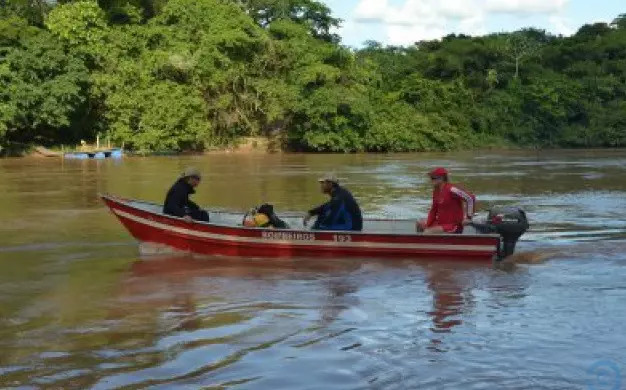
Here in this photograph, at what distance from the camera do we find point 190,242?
1166 cm

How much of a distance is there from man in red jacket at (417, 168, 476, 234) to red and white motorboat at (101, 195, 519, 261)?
1.02 feet

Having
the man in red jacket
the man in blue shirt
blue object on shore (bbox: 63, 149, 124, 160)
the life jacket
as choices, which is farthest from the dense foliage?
the man in red jacket

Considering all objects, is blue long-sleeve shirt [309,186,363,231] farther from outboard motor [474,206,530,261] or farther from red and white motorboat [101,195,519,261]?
outboard motor [474,206,530,261]

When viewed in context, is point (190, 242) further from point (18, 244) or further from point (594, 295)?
point (594, 295)

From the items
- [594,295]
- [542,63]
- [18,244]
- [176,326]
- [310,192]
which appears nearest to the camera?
[176,326]

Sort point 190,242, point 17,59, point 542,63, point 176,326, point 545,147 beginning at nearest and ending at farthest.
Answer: point 176,326 < point 190,242 < point 17,59 < point 545,147 < point 542,63

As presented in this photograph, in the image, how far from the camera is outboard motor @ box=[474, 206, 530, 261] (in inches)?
434

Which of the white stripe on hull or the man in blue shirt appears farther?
the man in blue shirt

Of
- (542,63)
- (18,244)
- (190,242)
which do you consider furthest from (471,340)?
(542,63)

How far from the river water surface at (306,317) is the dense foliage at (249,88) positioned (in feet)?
98.5

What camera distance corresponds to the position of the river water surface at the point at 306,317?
614cm

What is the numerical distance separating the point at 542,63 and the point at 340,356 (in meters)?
66.7

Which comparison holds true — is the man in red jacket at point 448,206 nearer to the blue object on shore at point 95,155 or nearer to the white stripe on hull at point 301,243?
the white stripe on hull at point 301,243

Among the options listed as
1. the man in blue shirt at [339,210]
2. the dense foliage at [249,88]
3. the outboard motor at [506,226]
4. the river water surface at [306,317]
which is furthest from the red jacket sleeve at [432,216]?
the dense foliage at [249,88]
